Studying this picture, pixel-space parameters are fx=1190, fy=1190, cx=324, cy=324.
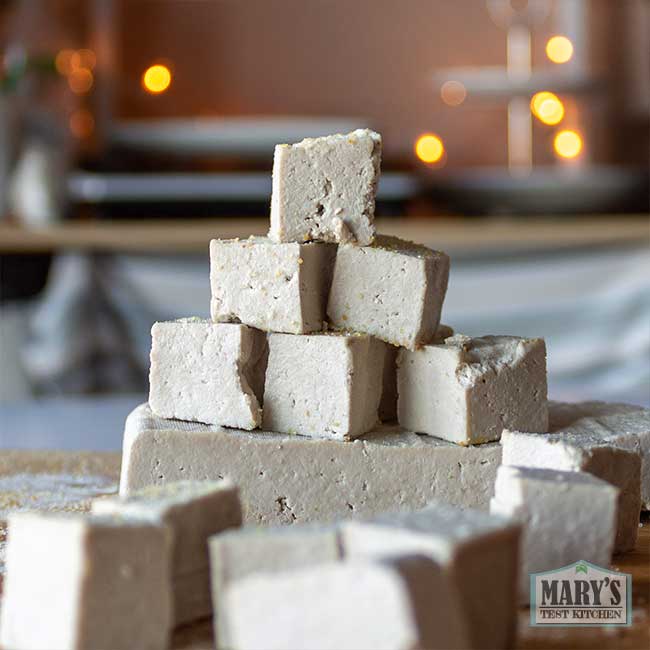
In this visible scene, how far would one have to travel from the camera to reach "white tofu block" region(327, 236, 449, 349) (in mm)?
1724

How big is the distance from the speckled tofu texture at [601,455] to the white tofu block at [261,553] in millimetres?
451

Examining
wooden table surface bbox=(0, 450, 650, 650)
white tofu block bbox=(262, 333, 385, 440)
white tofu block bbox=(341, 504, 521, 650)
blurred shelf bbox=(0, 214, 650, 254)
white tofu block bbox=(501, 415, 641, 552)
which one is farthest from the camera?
blurred shelf bbox=(0, 214, 650, 254)

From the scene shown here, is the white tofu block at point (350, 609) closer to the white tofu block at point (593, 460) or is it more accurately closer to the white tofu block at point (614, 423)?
the white tofu block at point (593, 460)

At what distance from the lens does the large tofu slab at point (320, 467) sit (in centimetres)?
174

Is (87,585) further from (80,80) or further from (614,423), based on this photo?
(80,80)

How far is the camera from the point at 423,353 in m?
1.76

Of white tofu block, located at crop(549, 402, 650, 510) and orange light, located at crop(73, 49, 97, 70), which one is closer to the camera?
white tofu block, located at crop(549, 402, 650, 510)

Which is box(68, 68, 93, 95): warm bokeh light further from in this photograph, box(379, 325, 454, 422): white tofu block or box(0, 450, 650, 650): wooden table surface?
box(379, 325, 454, 422): white tofu block

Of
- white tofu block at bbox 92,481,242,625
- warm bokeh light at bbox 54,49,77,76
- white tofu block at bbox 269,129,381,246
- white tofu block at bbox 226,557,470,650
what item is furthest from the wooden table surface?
warm bokeh light at bbox 54,49,77,76

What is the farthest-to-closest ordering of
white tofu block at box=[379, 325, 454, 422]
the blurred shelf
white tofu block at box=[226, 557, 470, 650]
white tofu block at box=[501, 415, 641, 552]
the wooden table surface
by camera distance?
the blurred shelf, white tofu block at box=[379, 325, 454, 422], white tofu block at box=[501, 415, 641, 552], the wooden table surface, white tofu block at box=[226, 557, 470, 650]

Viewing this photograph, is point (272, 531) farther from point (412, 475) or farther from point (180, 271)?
point (180, 271)

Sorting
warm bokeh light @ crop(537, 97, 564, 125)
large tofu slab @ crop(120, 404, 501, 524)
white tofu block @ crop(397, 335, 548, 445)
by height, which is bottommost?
large tofu slab @ crop(120, 404, 501, 524)

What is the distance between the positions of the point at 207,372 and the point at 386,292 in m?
0.29

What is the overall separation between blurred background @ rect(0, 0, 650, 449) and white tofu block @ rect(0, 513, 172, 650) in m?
2.08
